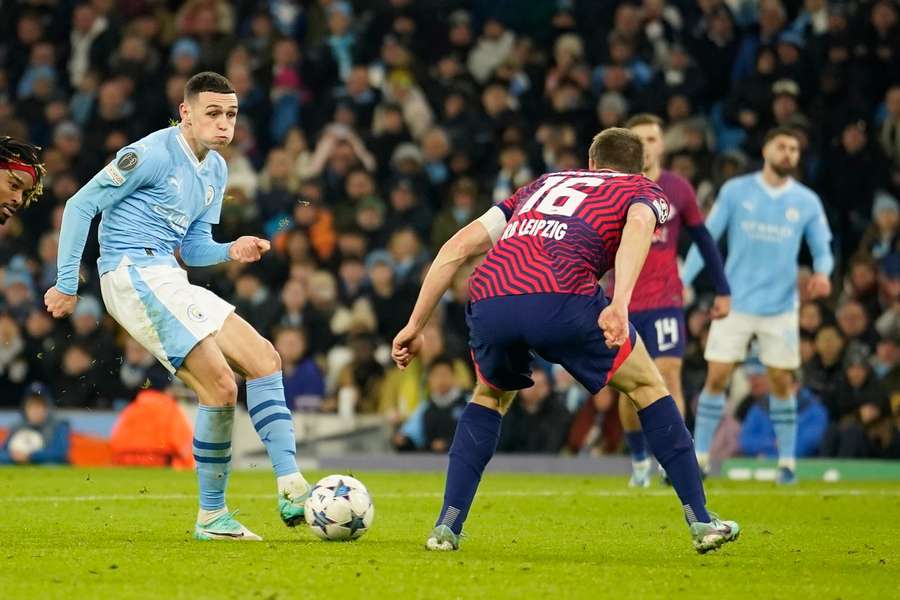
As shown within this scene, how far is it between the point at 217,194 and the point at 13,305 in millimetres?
10154

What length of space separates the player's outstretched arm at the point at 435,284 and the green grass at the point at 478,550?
0.93 m

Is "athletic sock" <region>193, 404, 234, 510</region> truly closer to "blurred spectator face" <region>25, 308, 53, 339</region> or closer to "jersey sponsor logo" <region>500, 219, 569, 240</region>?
"jersey sponsor logo" <region>500, 219, 569, 240</region>

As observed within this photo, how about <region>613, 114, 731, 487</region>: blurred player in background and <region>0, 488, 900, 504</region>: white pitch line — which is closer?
<region>0, 488, 900, 504</region>: white pitch line

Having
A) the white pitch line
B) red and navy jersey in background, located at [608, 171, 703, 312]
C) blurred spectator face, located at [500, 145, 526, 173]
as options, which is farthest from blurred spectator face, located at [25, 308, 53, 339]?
red and navy jersey in background, located at [608, 171, 703, 312]

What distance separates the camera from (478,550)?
24.4ft

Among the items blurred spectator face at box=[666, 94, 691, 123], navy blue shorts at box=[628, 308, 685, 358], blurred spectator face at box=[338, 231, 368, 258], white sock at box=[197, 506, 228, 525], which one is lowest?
white sock at box=[197, 506, 228, 525]

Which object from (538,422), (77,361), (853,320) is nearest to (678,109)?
(853,320)

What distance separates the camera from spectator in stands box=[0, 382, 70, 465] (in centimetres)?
1578

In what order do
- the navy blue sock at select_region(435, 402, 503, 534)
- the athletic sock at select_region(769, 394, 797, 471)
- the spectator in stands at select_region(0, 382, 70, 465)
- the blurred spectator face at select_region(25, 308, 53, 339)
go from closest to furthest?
1. the navy blue sock at select_region(435, 402, 503, 534)
2. the athletic sock at select_region(769, 394, 797, 471)
3. the spectator in stands at select_region(0, 382, 70, 465)
4. the blurred spectator face at select_region(25, 308, 53, 339)

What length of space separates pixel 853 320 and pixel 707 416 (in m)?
3.27

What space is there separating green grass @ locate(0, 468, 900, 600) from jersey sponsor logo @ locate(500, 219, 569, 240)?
4.79 feet

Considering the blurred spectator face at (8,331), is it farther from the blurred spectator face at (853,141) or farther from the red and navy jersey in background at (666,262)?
the blurred spectator face at (853,141)

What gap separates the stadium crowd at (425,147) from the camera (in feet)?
51.4

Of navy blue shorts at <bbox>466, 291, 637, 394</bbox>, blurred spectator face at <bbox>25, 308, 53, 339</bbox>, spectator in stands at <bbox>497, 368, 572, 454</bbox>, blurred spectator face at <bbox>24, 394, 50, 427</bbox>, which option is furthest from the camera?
blurred spectator face at <bbox>25, 308, 53, 339</bbox>
